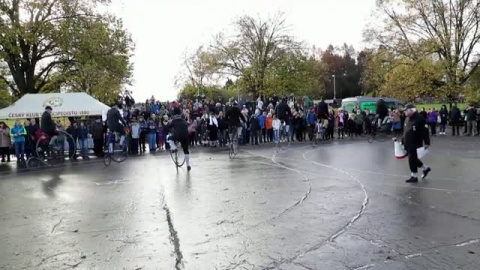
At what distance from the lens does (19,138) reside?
1934cm

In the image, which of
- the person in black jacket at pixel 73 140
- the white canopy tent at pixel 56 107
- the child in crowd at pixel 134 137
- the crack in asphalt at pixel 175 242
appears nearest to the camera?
the crack in asphalt at pixel 175 242

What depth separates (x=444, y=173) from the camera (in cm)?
1194

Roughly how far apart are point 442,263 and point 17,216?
22.4 ft

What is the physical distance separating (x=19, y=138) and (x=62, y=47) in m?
13.0

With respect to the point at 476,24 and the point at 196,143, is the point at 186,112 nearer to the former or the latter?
the point at 196,143

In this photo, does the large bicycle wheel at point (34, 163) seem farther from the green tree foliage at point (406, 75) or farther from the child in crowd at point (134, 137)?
the green tree foliage at point (406, 75)

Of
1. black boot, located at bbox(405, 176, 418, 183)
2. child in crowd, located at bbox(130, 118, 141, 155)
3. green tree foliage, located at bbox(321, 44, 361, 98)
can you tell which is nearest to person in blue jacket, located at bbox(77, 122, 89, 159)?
child in crowd, located at bbox(130, 118, 141, 155)

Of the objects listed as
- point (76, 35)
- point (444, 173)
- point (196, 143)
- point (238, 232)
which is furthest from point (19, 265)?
point (76, 35)

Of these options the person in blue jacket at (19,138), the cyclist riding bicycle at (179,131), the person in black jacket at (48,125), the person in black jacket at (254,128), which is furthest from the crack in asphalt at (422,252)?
the person in black jacket at (254,128)

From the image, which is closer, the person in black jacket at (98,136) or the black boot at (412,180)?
the black boot at (412,180)

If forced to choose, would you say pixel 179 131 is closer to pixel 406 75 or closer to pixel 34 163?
pixel 34 163

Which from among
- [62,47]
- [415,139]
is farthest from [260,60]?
[415,139]

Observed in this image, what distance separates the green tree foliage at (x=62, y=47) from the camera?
97.5ft

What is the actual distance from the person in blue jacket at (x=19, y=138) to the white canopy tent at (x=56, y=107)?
4030 millimetres
